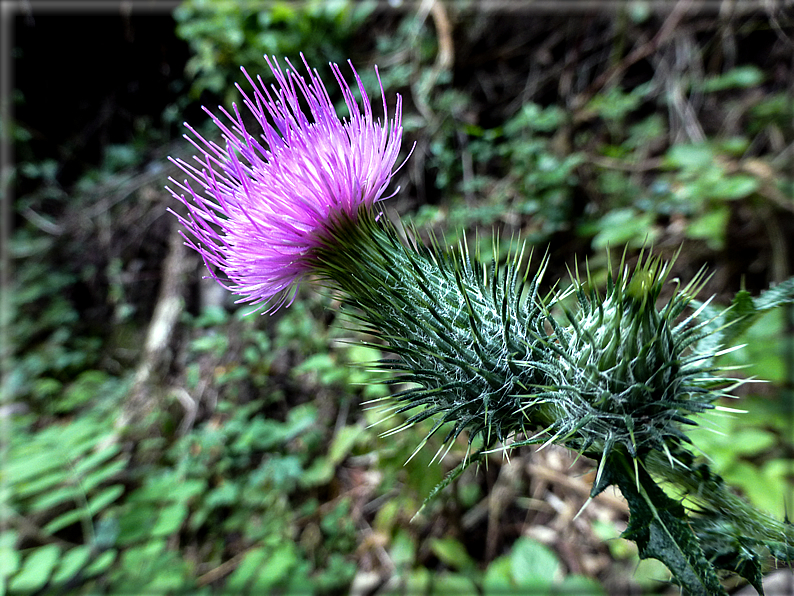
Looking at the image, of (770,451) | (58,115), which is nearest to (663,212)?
(770,451)

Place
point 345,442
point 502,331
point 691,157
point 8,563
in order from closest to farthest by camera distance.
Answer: point 502,331
point 8,563
point 345,442
point 691,157

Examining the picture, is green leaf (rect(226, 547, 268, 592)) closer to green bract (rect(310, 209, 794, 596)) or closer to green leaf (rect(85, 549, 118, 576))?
green leaf (rect(85, 549, 118, 576))

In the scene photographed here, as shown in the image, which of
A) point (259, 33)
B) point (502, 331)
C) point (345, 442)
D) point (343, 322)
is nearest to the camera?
point (502, 331)

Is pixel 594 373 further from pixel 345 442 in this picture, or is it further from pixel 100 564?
pixel 100 564

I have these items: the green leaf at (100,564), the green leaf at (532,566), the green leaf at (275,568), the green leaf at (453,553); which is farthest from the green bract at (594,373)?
the green leaf at (100,564)

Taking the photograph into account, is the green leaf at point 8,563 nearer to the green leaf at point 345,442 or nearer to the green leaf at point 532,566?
the green leaf at point 345,442

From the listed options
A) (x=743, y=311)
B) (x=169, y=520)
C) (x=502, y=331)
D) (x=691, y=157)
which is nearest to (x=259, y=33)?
(x=691, y=157)
